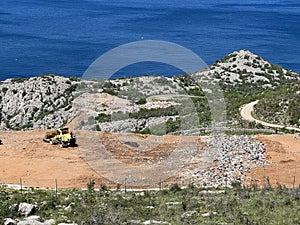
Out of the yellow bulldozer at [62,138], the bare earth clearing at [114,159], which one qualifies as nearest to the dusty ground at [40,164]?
the bare earth clearing at [114,159]

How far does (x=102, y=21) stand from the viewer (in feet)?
389

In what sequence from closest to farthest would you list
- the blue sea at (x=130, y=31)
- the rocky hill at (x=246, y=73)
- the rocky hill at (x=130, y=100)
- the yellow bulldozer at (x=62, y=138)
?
the yellow bulldozer at (x=62, y=138), the rocky hill at (x=130, y=100), the rocky hill at (x=246, y=73), the blue sea at (x=130, y=31)

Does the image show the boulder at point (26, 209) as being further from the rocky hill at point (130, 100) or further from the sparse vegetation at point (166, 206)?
the rocky hill at point (130, 100)

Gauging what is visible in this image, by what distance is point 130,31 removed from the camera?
10531 cm

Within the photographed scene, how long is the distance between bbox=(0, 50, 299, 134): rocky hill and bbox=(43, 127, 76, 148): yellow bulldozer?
29.1 feet

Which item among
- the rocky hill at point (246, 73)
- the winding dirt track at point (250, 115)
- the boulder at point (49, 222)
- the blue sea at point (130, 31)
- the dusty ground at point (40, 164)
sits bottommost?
the dusty ground at point (40, 164)

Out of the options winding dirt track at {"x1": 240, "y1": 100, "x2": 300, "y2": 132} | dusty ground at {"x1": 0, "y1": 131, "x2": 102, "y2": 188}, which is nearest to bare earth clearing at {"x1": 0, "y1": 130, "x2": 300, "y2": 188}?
dusty ground at {"x1": 0, "y1": 131, "x2": 102, "y2": 188}

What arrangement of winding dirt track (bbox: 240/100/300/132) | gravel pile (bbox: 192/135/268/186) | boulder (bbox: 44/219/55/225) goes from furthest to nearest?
1. winding dirt track (bbox: 240/100/300/132)
2. gravel pile (bbox: 192/135/268/186)
3. boulder (bbox: 44/219/55/225)

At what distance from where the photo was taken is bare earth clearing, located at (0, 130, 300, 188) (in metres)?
22.1

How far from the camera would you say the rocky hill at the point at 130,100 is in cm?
3912

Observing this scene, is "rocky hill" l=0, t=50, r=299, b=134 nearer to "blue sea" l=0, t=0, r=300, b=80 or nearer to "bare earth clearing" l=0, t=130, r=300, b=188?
"bare earth clearing" l=0, t=130, r=300, b=188

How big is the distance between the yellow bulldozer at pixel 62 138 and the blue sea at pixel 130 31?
160ft

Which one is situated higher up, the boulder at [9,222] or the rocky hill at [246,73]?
the rocky hill at [246,73]

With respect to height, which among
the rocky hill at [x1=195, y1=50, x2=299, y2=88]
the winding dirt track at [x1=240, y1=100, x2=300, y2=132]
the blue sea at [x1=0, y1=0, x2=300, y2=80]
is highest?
the blue sea at [x1=0, y1=0, x2=300, y2=80]
